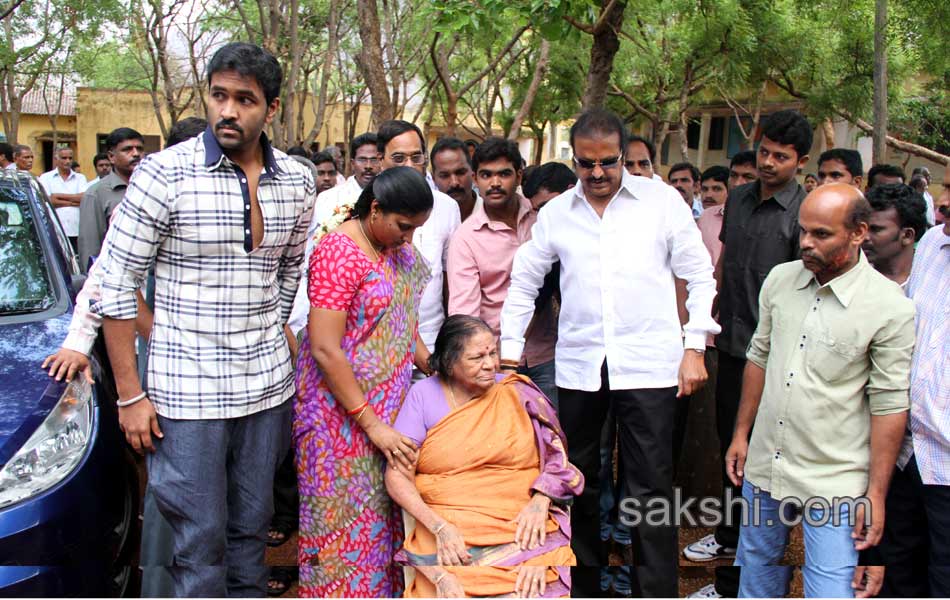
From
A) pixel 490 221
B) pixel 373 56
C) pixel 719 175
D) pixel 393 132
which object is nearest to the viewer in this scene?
pixel 490 221

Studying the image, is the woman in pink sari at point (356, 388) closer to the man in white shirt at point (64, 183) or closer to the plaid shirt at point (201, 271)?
the plaid shirt at point (201, 271)

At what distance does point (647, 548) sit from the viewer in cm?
321

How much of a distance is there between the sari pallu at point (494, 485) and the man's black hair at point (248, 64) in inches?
52.7

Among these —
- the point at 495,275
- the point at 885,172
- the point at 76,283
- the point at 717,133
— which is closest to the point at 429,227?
the point at 495,275

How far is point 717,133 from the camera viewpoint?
26.0 meters

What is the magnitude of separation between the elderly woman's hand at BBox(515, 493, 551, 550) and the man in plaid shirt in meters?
1.00

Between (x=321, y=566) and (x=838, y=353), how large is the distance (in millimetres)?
1914

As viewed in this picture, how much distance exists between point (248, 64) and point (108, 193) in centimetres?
372

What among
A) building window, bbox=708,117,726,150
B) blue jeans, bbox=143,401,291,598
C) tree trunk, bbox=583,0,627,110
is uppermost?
building window, bbox=708,117,726,150

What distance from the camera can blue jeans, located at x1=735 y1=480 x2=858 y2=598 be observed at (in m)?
2.58

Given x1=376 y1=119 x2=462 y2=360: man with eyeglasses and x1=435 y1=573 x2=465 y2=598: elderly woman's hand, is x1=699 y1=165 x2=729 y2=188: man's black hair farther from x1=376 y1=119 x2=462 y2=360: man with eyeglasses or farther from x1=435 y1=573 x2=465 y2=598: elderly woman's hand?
x1=435 y1=573 x2=465 y2=598: elderly woman's hand

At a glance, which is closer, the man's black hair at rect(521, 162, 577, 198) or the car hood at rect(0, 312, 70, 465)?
the car hood at rect(0, 312, 70, 465)

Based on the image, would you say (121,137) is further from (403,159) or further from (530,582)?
(530,582)

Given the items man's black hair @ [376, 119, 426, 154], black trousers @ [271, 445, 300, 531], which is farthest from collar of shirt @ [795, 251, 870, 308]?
black trousers @ [271, 445, 300, 531]
